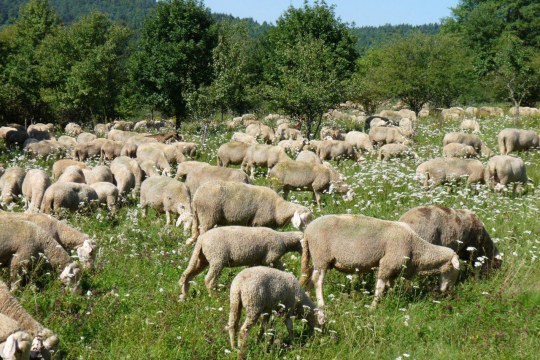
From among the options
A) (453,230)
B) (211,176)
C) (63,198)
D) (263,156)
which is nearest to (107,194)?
(63,198)

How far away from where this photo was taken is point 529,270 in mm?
9766

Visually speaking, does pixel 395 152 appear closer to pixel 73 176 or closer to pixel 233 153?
pixel 233 153

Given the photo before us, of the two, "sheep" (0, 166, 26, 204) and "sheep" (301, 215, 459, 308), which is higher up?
"sheep" (301, 215, 459, 308)

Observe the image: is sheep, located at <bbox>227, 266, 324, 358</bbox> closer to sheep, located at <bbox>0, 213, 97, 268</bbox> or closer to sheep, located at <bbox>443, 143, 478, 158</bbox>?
sheep, located at <bbox>0, 213, 97, 268</bbox>

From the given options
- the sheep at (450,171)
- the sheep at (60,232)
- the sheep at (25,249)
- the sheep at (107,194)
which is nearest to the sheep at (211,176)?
the sheep at (107,194)

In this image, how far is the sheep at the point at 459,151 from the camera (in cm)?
2041

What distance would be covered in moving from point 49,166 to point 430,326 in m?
17.6

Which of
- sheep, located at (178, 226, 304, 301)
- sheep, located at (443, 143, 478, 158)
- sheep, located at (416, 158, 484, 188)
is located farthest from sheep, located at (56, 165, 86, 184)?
sheep, located at (443, 143, 478, 158)

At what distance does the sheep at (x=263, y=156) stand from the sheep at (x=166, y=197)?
18.2ft

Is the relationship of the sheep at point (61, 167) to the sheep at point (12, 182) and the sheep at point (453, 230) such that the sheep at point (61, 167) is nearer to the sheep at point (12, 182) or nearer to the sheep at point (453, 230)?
the sheep at point (12, 182)

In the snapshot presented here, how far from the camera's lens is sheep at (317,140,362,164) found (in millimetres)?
22422

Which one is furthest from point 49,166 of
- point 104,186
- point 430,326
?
point 430,326

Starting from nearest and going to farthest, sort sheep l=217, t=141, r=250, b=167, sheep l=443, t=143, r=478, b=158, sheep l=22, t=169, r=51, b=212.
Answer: sheep l=22, t=169, r=51, b=212 < sheep l=443, t=143, r=478, b=158 < sheep l=217, t=141, r=250, b=167

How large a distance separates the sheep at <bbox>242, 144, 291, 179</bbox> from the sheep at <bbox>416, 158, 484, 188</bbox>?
4.81m
